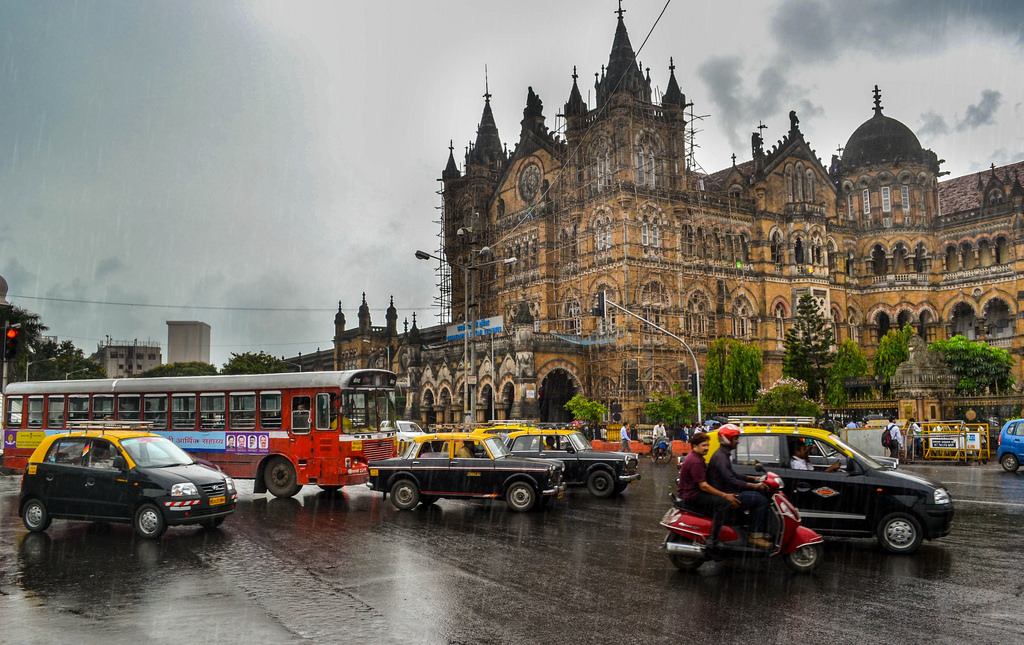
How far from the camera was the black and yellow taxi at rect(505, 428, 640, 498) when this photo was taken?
17969mm

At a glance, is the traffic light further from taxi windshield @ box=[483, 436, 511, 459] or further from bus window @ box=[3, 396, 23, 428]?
taxi windshield @ box=[483, 436, 511, 459]

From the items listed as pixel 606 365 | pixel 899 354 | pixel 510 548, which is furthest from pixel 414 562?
pixel 899 354

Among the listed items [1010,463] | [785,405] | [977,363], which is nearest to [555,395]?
[785,405]

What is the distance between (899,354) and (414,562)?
43.0m

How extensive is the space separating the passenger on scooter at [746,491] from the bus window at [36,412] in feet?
59.9

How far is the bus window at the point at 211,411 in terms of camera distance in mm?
18723

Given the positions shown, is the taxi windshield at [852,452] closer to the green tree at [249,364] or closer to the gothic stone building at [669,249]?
the gothic stone building at [669,249]

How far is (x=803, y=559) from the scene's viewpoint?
9.50m

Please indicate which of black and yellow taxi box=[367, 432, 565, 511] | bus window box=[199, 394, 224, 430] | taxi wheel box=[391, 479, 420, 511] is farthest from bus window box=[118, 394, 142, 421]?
taxi wheel box=[391, 479, 420, 511]

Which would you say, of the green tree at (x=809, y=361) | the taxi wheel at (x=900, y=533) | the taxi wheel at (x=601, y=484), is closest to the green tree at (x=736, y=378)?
the green tree at (x=809, y=361)

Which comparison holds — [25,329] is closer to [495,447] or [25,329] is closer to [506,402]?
[506,402]

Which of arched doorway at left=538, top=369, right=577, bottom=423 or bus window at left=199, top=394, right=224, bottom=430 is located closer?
bus window at left=199, top=394, right=224, bottom=430

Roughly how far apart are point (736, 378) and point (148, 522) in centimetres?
3666

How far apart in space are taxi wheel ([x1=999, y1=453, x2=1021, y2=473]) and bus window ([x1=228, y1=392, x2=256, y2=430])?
21.2 m
